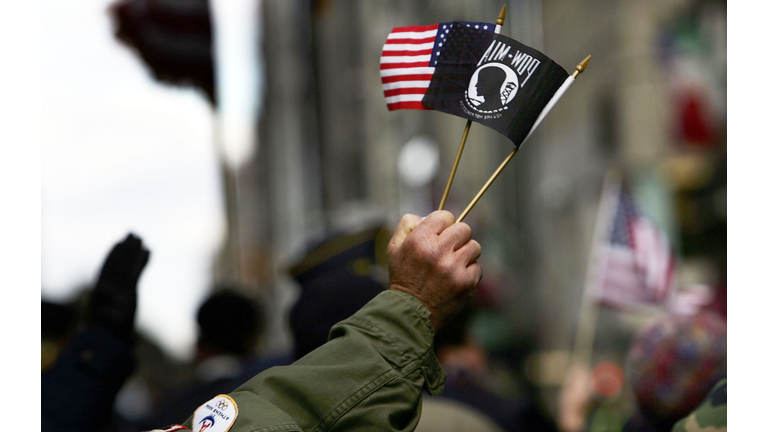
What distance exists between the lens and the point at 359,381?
1.61 m

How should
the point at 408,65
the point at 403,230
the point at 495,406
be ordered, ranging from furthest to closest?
1. the point at 495,406
2. the point at 408,65
3. the point at 403,230

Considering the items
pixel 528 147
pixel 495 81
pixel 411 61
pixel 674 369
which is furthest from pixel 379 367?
pixel 528 147

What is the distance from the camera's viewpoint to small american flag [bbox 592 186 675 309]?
4297 mm

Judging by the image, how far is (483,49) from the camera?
2.00 metres

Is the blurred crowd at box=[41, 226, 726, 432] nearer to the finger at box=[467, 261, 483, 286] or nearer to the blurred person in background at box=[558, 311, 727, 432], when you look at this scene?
the blurred person in background at box=[558, 311, 727, 432]

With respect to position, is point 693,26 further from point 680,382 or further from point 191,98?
point 680,382

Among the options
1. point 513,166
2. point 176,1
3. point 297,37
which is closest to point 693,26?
point 513,166

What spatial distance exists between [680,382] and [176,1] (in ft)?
19.3

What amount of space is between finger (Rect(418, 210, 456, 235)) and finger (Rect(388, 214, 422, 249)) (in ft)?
0.17

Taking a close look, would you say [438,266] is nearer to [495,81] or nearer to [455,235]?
[455,235]

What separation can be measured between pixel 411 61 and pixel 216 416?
1.15 meters

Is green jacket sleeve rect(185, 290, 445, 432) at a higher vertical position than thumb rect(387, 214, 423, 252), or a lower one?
lower

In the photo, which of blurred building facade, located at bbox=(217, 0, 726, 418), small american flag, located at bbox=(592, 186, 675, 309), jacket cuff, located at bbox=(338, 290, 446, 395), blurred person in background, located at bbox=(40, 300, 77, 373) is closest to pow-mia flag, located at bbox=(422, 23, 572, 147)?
jacket cuff, located at bbox=(338, 290, 446, 395)

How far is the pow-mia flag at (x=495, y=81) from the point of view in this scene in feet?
6.31
